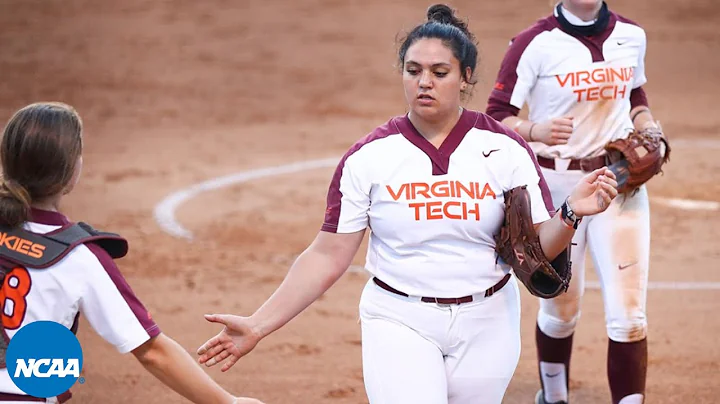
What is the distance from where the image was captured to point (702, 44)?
16797 mm

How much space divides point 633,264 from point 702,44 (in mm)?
12330

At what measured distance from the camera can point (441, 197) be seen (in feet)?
13.4

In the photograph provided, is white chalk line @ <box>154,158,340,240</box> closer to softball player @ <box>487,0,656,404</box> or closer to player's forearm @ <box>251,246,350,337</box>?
softball player @ <box>487,0,656,404</box>

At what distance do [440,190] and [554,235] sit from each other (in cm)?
46

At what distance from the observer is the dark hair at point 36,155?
11.5ft

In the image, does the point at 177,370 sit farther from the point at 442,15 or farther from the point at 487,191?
the point at 442,15

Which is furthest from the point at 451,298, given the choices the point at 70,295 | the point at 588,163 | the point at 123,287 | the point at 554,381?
the point at 554,381

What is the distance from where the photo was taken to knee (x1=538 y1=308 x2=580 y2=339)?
5.84m

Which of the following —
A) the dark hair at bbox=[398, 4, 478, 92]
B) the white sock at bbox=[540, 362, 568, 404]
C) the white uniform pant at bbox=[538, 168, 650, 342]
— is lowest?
the white sock at bbox=[540, 362, 568, 404]

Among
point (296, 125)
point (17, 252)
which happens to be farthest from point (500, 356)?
point (296, 125)

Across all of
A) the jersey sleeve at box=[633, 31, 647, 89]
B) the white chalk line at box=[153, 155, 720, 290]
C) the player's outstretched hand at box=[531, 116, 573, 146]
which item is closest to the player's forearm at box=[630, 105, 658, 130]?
the jersey sleeve at box=[633, 31, 647, 89]

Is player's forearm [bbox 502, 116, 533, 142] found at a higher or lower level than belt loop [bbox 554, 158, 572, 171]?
higher

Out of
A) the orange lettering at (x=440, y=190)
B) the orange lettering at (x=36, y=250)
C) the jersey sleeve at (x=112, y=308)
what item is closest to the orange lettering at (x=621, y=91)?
the orange lettering at (x=440, y=190)

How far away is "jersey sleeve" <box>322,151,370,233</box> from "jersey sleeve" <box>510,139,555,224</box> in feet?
1.86
